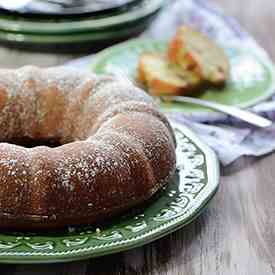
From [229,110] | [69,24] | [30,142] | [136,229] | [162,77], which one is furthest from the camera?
[69,24]

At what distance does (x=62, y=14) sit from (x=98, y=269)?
0.81 meters

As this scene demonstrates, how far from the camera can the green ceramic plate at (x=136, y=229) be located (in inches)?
37.9

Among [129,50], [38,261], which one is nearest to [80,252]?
[38,261]

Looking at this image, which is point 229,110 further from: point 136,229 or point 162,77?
point 136,229

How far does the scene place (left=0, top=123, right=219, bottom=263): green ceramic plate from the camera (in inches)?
37.9

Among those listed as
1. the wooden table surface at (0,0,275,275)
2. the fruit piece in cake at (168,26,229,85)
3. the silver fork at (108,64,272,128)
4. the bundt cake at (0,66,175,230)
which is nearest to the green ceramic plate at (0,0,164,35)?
the fruit piece in cake at (168,26,229,85)

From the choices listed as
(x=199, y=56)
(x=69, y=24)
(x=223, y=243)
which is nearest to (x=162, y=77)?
(x=199, y=56)

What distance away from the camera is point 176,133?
1.31 m

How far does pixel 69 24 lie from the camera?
169 cm

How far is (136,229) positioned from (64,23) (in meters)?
0.77

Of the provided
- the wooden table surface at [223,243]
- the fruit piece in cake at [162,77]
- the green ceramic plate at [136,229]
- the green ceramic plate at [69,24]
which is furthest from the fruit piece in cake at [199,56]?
the green ceramic plate at [136,229]

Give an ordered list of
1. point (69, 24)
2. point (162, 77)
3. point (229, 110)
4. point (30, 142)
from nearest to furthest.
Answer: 1. point (30, 142)
2. point (229, 110)
3. point (162, 77)
4. point (69, 24)

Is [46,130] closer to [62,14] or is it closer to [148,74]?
[148,74]

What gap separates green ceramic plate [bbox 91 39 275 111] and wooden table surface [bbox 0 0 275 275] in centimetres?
21
